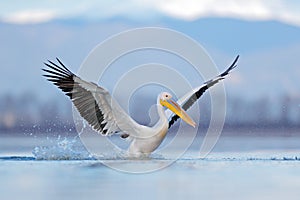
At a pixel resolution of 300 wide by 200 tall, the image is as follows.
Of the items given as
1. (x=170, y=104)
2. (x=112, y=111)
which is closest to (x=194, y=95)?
(x=170, y=104)

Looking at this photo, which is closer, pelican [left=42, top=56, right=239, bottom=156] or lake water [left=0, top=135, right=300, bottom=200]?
lake water [left=0, top=135, right=300, bottom=200]

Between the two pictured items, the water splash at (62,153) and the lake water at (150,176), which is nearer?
the lake water at (150,176)

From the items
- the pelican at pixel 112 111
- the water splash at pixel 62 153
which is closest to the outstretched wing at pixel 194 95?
the pelican at pixel 112 111

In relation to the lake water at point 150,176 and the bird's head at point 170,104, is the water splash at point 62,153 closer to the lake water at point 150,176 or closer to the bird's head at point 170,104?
the lake water at point 150,176

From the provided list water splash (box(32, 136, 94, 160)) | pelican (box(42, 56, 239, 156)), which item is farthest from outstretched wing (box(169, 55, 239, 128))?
water splash (box(32, 136, 94, 160))

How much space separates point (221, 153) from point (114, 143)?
201cm

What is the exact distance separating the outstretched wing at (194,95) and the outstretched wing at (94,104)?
Result: 1095mm

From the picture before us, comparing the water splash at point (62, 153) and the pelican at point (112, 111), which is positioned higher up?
the pelican at point (112, 111)

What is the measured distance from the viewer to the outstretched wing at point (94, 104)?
1317 centimetres

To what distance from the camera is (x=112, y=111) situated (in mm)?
13453

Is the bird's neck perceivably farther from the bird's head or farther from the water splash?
the water splash

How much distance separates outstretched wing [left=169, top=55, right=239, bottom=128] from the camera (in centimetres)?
1447

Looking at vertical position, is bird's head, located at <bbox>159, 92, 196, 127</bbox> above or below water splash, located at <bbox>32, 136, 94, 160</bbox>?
above

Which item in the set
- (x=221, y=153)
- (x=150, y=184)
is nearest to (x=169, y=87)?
(x=221, y=153)
